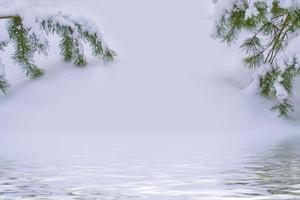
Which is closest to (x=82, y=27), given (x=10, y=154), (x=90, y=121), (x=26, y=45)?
(x=26, y=45)

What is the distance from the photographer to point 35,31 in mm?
7410

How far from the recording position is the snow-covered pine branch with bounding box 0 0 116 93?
290 inches

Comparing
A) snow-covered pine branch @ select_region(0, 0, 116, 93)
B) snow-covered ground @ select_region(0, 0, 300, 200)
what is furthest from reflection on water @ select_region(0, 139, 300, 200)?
snow-covered pine branch @ select_region(0, 0, 116, 93)

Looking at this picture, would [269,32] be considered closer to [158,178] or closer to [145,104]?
[145,104]

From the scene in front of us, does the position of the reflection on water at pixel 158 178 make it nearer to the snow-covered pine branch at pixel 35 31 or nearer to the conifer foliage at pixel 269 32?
the conifer foliage at pixel 269 32

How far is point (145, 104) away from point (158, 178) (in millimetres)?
3964

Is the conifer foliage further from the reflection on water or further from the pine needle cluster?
the reflection on water

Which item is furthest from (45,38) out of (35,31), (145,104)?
(145,104)

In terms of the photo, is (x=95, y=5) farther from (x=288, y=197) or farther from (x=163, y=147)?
(x=288, y=197)

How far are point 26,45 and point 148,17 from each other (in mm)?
2597

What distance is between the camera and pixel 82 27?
7.61 meters

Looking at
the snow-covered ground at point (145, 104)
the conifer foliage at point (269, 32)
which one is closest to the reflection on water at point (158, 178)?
the snow-covered ground at point (145, 104)

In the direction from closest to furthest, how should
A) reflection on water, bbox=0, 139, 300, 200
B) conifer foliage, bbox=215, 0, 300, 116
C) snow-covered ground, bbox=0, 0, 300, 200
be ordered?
reflection on water, bbox=0, 139, 300, 200
snow-covered ground, bbox=0, 0, 300, 200
conifer foliage, bbox=215, 0, 300, 116

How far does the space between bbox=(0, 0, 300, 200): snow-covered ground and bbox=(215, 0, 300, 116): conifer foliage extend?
257 millimetres
